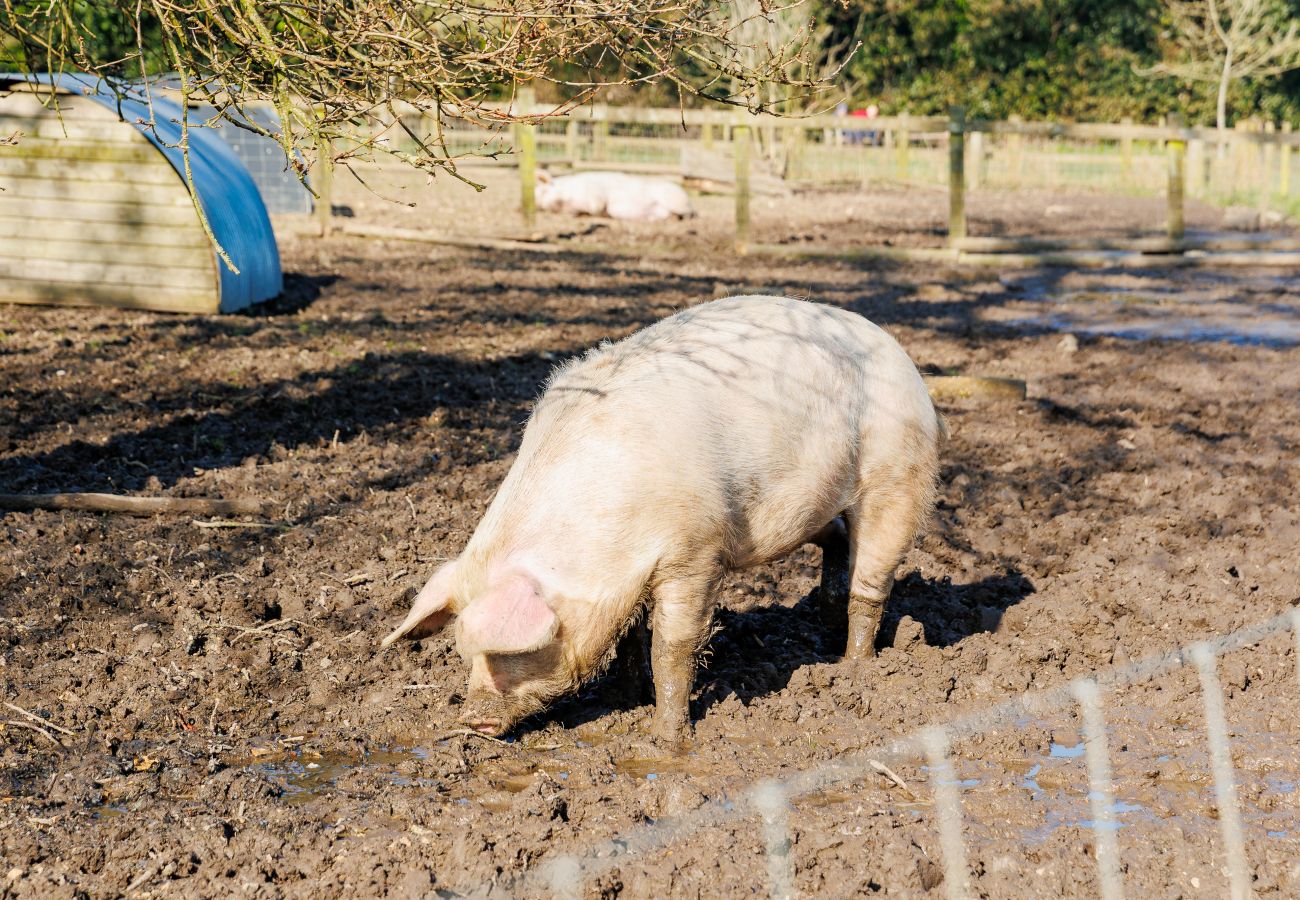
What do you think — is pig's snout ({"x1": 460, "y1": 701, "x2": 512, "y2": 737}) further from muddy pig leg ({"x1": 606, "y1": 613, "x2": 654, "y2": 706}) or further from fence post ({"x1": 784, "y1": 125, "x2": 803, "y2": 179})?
fence post ({"x1": 784, "y1": 125, "x2": 803, "y2": 179})

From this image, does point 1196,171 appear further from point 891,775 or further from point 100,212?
point 891,775

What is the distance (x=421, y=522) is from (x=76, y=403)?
2614 mm

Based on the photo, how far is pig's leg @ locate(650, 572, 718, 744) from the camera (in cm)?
361

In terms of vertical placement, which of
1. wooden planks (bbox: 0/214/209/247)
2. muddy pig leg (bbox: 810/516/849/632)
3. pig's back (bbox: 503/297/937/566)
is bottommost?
muddy pig leg (bbox: 810/516/849/632)

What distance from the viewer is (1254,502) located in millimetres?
5859

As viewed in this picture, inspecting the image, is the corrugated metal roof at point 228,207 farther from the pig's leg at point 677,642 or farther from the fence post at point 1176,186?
the fence post at point 1176,186

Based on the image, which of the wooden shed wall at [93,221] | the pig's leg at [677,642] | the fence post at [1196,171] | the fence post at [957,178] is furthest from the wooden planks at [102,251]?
the fence post at [1196,171]

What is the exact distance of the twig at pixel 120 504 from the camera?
5285 mm

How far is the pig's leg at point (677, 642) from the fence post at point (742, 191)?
1115 centimetres

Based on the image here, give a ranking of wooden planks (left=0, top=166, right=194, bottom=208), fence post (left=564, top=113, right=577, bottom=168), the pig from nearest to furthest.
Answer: wooden planks (left=0, top=166, right=194, bottom=208)
the pig
fence post (left=564, top=113, right=577, bottom=168)

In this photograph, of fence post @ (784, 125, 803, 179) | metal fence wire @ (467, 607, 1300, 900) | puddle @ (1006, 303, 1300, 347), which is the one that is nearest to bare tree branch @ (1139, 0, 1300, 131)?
fence post @ (784, 125, 803, 179)

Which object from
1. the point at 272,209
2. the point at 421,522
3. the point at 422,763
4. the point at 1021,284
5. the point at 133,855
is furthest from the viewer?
the point at 272,209

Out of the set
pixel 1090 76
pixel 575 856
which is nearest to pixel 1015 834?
pixel 575 856

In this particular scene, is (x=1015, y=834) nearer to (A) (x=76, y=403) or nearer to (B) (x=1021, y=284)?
(A) (x=76, y=403)
